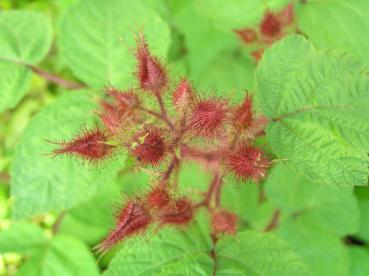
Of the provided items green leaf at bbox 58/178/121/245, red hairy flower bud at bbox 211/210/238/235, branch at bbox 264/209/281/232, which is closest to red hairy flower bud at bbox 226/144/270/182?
red hairy flower bud at bbox 211/210/238/235

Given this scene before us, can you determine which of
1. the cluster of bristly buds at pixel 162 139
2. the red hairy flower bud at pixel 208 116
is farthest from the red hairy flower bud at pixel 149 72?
the red hairy flower bud at pixel 208 116

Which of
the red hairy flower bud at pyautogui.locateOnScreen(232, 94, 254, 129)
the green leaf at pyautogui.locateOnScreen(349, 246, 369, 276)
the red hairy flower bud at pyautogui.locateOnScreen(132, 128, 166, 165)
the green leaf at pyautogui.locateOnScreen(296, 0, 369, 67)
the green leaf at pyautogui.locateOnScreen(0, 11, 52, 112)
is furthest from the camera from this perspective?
the green leaf at pyautogui.locateOnScreen(349, 246, 369, 276)

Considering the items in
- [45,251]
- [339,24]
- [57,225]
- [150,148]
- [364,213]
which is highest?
[339,24]

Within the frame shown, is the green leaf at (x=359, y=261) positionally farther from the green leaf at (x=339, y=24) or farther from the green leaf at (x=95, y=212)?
the green leaf at (x=95, y=212)

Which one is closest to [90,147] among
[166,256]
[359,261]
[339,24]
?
[166,256]

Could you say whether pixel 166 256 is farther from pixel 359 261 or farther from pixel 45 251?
pixel 359 261

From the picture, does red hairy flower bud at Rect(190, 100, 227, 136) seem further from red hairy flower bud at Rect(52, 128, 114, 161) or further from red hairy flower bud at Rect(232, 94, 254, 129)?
red hairy flower bud at Rect(52, 128, 114, 161)
